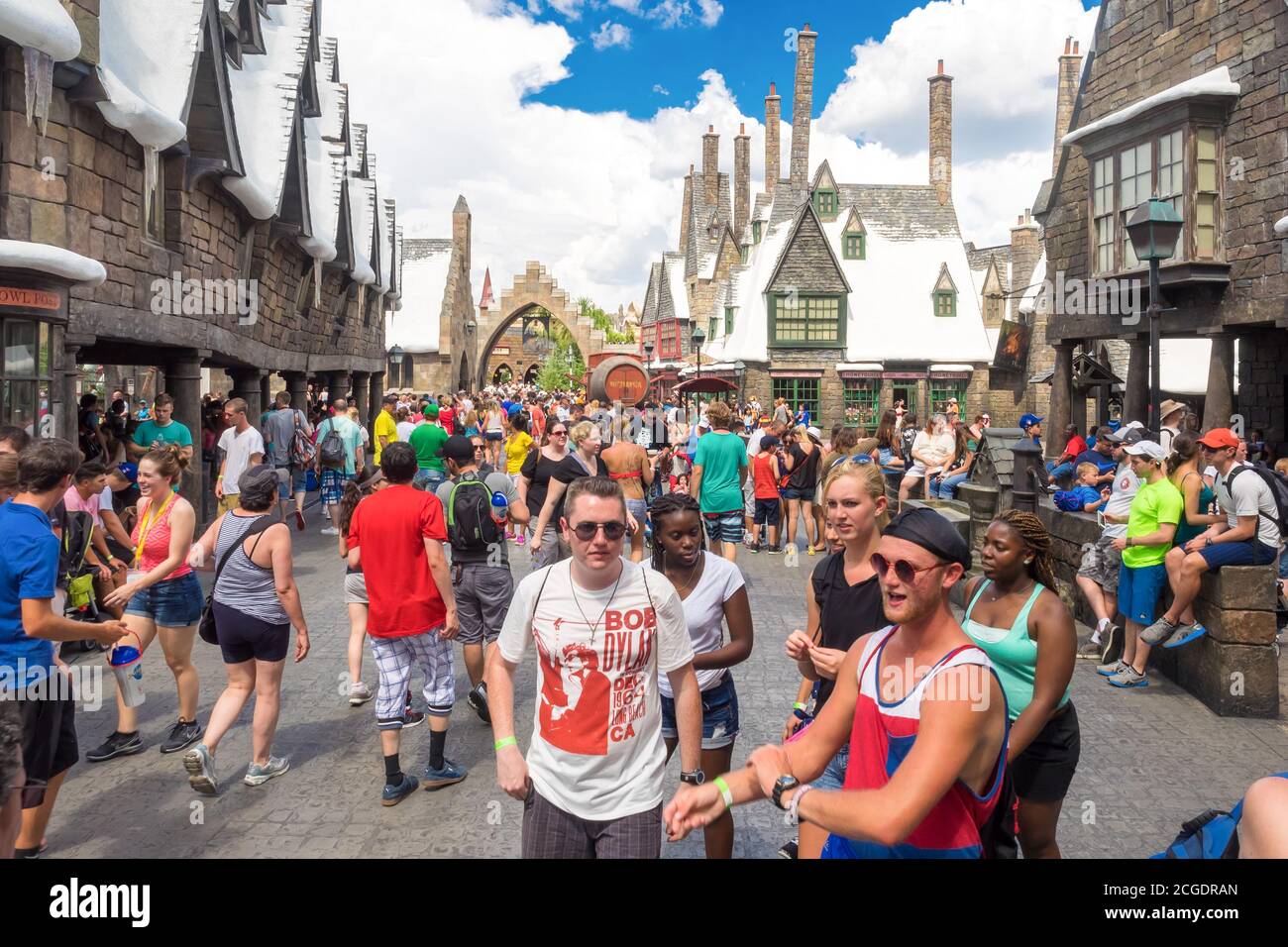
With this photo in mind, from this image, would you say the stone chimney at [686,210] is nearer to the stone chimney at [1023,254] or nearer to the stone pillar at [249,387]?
the stone chimney at [1023,254]

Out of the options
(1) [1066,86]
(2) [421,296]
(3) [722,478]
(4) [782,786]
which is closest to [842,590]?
(4) [782,786]

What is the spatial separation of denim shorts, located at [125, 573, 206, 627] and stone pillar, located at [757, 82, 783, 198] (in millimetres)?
41519

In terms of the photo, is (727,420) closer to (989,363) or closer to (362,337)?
(362,337)

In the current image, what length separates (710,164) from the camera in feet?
177

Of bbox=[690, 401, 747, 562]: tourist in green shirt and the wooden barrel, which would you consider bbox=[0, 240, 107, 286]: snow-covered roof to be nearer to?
bbox=[690, 401, 747, 562]: tourist in green shirt

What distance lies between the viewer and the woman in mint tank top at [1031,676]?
3.50 m

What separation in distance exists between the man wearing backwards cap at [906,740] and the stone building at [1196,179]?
43.6 feet

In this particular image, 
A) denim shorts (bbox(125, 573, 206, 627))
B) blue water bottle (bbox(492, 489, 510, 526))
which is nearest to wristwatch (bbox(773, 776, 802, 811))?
blue water bottle (bbox(492, 489, 510, 526))

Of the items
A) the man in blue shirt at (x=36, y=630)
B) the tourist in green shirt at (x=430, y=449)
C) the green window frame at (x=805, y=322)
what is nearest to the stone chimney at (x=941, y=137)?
the green window frame at (x=805, y=322)

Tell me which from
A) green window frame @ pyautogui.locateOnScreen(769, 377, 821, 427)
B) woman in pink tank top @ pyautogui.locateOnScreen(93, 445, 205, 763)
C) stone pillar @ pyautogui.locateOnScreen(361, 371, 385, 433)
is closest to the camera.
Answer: woman in pink tank top @ pyautogui.locateOnScreen(93, 445, 205, 763)

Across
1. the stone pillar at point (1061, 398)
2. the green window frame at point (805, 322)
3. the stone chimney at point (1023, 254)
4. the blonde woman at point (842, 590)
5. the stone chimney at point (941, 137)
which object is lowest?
the blonde woman at point (842, 590)

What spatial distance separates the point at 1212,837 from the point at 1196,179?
1444 centimetres

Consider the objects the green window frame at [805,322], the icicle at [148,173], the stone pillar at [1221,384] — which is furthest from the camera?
the green window frame at [805,322]

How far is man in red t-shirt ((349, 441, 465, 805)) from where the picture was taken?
544cm
